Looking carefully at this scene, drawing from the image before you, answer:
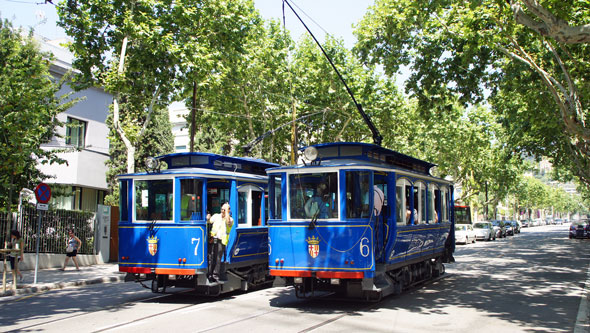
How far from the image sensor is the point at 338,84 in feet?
94.0

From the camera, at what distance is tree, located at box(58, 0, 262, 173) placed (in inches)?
755

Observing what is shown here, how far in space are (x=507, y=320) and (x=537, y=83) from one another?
15.4m

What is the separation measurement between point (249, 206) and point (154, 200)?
8.40 feet

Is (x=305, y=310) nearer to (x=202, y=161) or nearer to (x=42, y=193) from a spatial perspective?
(x=202, y=161)

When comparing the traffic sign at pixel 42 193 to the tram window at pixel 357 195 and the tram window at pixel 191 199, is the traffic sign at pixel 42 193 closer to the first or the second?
the tram window at pixel 191 199

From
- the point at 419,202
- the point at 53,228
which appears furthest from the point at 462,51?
the point at 53,228

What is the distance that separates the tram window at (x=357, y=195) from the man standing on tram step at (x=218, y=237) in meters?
3.17

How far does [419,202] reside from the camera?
13438 mm

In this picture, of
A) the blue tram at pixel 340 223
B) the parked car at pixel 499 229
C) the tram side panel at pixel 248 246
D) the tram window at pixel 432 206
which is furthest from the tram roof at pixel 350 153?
the parked car at pixel 499 229

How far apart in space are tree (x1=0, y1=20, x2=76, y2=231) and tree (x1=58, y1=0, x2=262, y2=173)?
5.63 feet

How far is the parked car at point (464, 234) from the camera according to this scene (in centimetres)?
3809

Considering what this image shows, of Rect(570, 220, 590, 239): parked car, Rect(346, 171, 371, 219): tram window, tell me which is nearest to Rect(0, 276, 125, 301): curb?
Rect(346, 171, 371, 219): tram window

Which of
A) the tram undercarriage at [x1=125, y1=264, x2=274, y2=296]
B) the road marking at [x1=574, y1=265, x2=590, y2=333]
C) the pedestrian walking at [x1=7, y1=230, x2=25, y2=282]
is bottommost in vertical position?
the road marking at [x1=574, y1=265, x2=590, y2=333]

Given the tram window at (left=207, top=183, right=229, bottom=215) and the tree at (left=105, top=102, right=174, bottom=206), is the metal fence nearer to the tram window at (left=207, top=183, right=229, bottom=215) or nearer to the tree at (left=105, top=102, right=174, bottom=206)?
the tree at (left=105, top=102, right=174, bottom=206)
